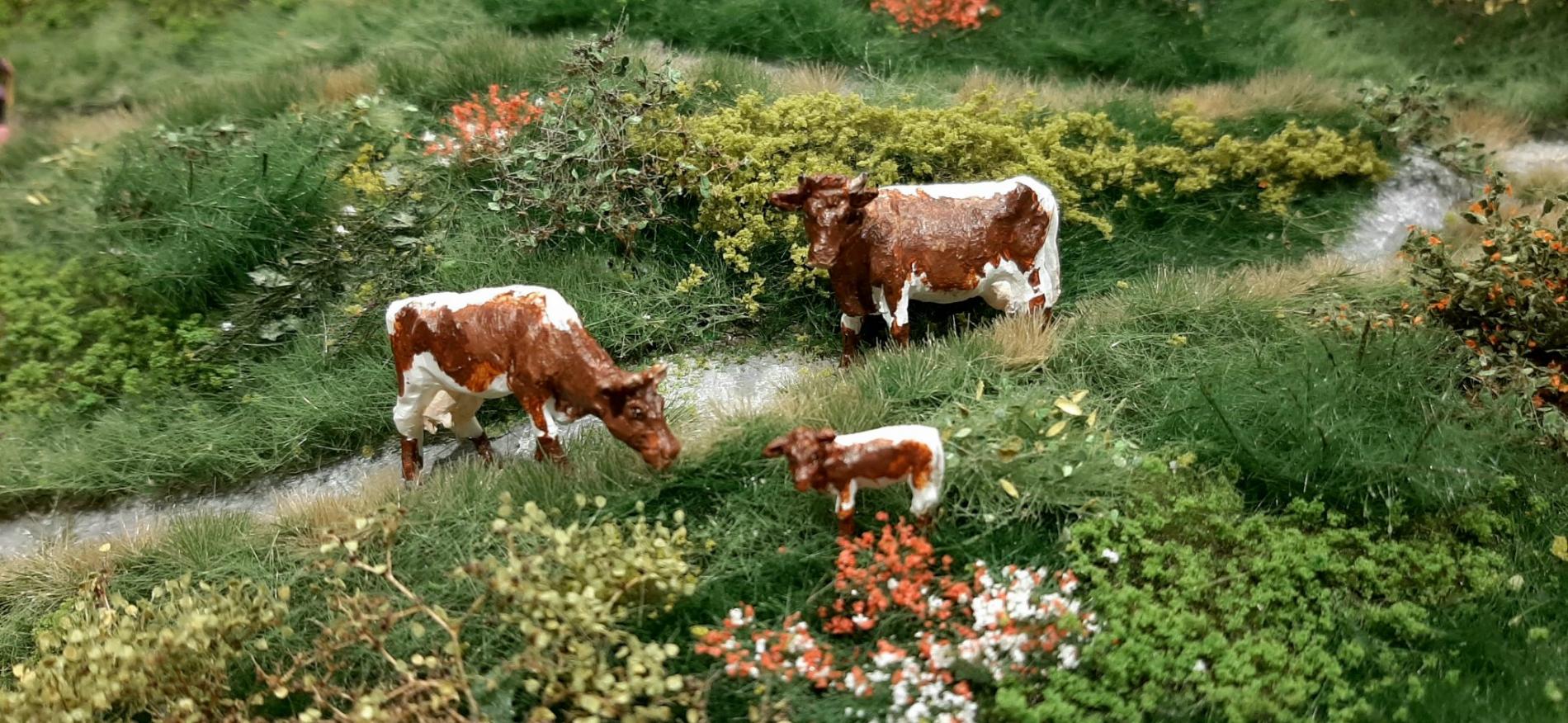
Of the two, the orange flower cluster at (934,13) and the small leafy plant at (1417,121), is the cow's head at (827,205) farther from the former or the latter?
the small leafy plant at (1417,121)

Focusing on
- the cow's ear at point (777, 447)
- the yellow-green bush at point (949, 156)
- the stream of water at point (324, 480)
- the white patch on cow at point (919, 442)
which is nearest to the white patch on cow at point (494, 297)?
the stream of water at point (324, 480)

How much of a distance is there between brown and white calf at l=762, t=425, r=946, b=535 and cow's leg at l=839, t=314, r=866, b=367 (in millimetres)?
1366

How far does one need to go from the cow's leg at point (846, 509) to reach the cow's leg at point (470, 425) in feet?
5.71

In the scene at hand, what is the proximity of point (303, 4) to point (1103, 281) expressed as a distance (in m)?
7.40

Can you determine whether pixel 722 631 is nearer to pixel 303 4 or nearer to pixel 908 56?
pixel 908 56

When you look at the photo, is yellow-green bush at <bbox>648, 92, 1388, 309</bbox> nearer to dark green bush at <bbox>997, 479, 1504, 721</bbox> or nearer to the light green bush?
dark green bush at <bbox>997, 479, 1504, 721</bbox>

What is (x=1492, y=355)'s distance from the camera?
4738mm

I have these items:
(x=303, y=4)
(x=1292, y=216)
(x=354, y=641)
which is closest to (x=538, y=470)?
(x=354, y=641)

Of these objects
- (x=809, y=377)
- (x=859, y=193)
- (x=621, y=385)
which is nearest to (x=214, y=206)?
(x=621, y=385)

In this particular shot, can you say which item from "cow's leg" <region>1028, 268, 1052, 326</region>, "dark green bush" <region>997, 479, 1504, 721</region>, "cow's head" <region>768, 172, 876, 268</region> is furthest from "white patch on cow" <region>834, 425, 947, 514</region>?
"cow's leg" <region>1028, 268, 1052, 326</region>

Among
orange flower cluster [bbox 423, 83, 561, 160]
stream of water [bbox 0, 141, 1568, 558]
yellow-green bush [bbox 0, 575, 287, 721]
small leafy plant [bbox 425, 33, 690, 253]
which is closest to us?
yellow-green bush [bbox 0, 575, 287, 721]

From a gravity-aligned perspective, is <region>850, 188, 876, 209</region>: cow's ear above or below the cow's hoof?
above

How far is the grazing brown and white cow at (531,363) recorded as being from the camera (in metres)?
4.23

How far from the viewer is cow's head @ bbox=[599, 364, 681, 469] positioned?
4.18m
